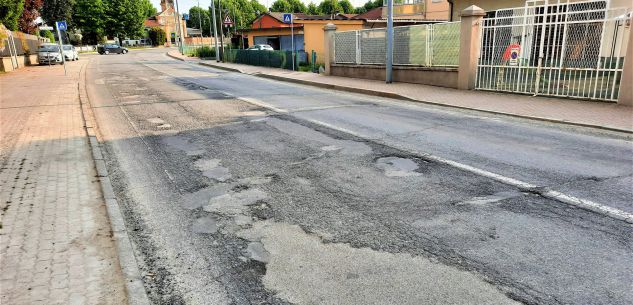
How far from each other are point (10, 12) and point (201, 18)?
307 ft

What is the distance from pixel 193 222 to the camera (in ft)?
14.6

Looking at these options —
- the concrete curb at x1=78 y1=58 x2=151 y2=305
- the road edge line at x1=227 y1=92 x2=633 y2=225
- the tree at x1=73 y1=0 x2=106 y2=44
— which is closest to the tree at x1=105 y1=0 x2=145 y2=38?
the tree at x1=73 y1=0 x2=106 y2=44

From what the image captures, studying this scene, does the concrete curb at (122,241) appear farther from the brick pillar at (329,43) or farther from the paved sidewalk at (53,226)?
the brick pillar at (329,43)

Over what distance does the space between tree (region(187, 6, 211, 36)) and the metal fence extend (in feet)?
316

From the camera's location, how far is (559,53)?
468 inches

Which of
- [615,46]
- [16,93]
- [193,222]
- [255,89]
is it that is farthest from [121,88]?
[615,46]

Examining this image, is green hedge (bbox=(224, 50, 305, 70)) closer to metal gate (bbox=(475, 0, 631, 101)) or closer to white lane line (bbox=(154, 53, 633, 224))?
metal gate (bbox=(475, 0, 631, 101))

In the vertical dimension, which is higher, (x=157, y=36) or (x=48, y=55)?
(x=157, y=36)

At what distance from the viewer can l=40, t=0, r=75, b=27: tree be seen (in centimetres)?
7850

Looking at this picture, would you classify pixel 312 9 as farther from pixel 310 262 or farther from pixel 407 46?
pixel 310 262

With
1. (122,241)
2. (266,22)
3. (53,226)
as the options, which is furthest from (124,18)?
(122,241)

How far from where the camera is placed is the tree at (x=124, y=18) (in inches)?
3179

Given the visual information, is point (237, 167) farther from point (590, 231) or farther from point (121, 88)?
point (121, 88)

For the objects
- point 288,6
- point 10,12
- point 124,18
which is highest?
point 288,6
